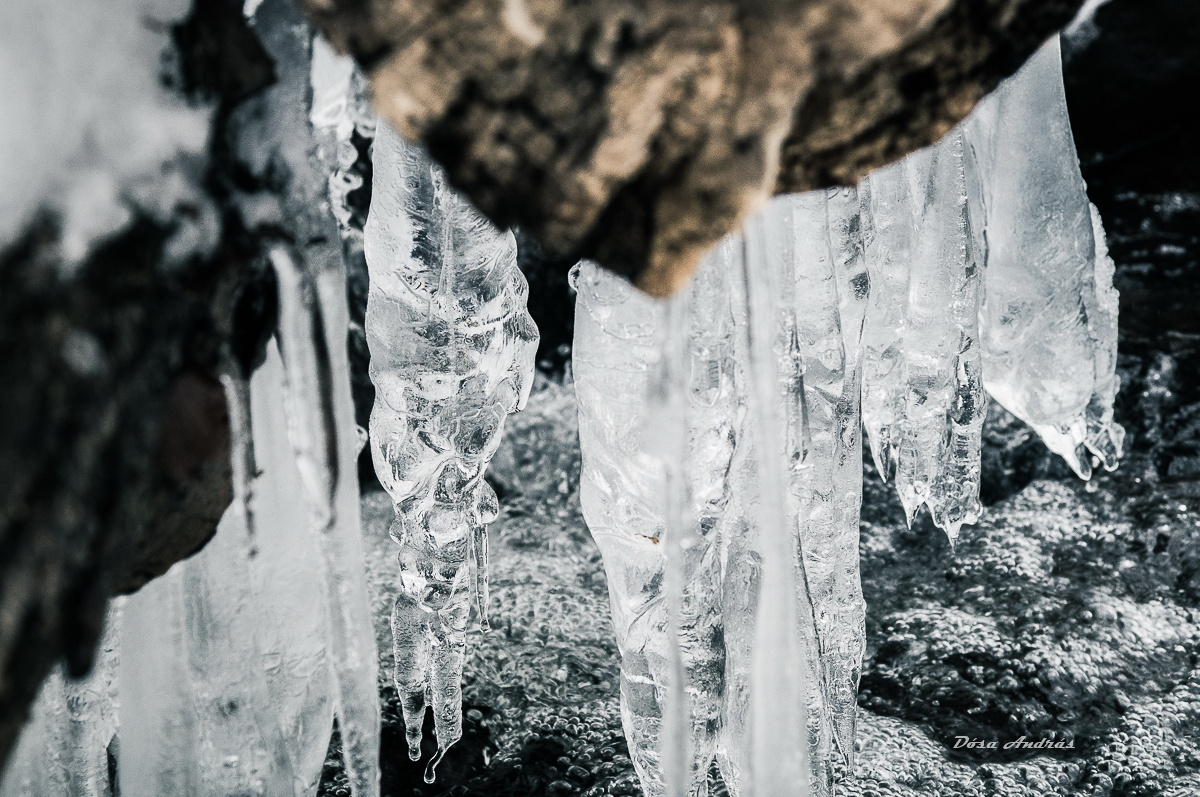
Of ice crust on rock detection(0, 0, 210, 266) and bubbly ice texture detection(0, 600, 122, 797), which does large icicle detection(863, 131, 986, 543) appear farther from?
bubbly ice texture detection(0, 600, 122, 797)

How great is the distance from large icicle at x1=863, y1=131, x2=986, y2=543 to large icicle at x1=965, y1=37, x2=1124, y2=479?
5.5 inches

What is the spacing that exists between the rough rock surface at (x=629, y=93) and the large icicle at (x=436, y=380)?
881 millimetres

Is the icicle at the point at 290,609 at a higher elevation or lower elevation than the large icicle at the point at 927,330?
lower

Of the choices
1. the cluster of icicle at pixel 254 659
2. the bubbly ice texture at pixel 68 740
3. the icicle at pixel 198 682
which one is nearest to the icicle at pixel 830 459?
the cluster of icicle at pixel 254 659

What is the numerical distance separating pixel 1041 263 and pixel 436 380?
1.51 meters

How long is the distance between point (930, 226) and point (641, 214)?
1443 millimetres

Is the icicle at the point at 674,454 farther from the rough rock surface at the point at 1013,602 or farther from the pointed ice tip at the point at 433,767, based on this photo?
the pointed ice tip at the point at 433,767

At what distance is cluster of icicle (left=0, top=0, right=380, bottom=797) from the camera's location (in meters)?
1.62

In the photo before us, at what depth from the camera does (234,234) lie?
4.06 ft

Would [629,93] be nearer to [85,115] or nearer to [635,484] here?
[85,115]

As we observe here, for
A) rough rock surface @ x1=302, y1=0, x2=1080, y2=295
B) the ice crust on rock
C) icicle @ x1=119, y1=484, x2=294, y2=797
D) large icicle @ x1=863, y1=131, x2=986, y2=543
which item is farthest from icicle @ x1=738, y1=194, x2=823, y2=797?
icicle @ x1=119, y1=484, x2=294, y2=797


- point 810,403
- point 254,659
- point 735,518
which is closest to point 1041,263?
point 810,403

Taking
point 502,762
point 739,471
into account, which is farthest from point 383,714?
point 739,471

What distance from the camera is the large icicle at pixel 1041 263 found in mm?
2305
